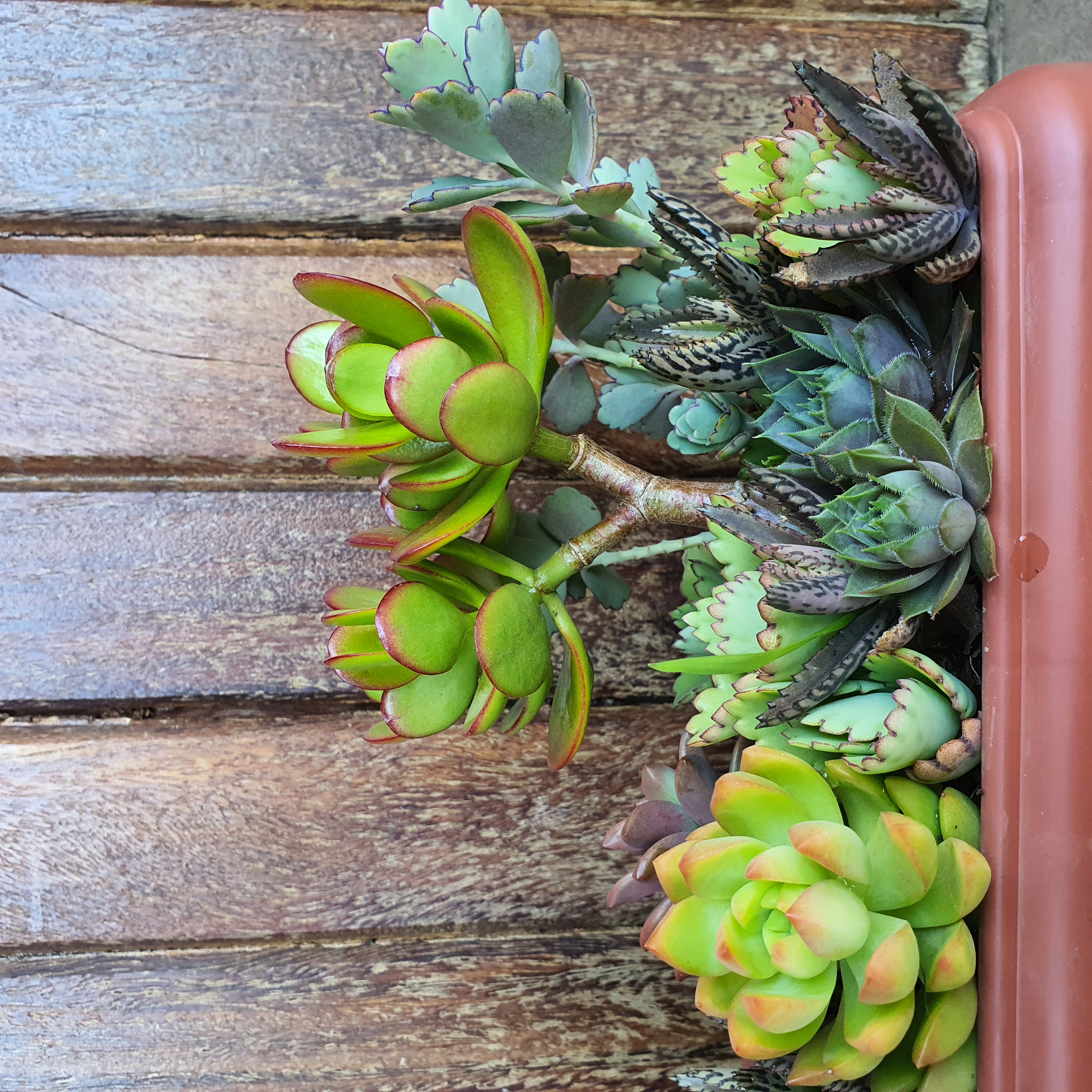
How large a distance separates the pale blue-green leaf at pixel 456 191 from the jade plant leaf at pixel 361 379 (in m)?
0.09

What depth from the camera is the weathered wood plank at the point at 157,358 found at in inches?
26.1

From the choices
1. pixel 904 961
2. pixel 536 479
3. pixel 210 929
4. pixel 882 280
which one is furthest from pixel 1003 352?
pixel 210 929

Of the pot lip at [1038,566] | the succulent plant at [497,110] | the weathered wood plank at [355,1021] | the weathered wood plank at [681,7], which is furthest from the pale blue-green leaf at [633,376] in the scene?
the weathered wood plank at [355,1021]

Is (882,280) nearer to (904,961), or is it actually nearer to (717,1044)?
(904,961)

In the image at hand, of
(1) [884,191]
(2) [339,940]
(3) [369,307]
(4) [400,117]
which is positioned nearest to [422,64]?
(4) [400,117]

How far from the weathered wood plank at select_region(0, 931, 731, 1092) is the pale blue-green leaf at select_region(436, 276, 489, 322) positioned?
1.53 feet

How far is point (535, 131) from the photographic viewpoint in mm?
437

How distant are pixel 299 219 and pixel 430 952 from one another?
0.57m

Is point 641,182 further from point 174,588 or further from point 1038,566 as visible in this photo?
point 174,588

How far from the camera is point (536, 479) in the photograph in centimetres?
67

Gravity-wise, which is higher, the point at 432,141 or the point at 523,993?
the point at 432,141

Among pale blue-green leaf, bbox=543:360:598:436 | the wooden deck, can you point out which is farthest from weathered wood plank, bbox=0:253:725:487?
pale blue-green leaf, bbox=543:360:598:436

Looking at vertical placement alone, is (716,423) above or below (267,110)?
below

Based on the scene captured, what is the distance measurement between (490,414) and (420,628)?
110mm
